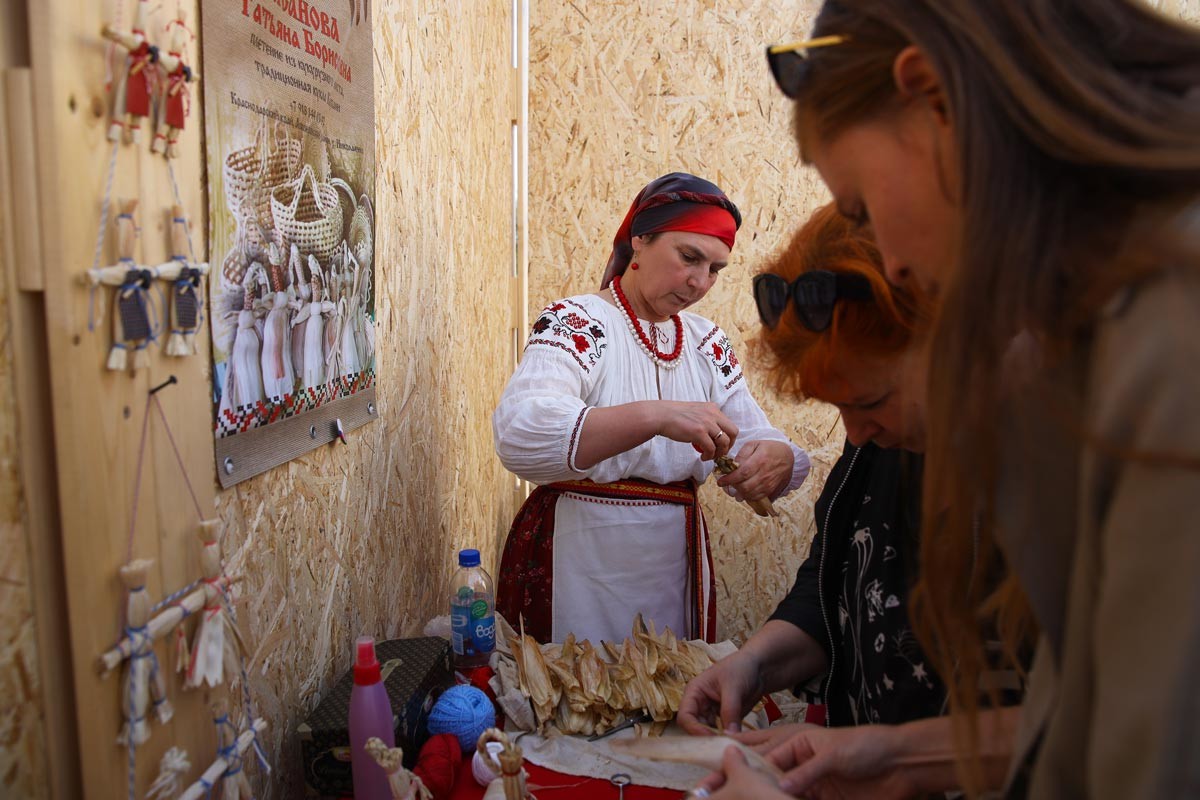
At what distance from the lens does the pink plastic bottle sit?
1.34m

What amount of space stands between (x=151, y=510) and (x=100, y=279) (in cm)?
30

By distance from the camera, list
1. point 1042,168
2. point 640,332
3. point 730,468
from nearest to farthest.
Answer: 1. point 1042,168
2. point 730,468
3. point 640,332

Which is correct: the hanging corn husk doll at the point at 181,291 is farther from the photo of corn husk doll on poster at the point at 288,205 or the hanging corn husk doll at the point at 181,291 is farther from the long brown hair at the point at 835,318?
the long brown hair at the point at 835,318

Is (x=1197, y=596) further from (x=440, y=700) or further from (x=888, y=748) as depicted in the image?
(x=440, y=700)

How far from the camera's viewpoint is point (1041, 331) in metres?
0.63

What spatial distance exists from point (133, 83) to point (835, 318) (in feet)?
3.32

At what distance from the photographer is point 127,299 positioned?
3.02 feet

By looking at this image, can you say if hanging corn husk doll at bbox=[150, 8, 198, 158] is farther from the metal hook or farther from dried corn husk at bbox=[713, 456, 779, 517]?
dried corn husk at bbox=[713, 456, 779, 517]

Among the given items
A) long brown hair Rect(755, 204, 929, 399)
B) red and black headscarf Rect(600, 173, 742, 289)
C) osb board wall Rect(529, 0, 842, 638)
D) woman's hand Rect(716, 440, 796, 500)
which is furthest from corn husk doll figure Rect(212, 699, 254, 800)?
osb board wall Rect(529, 0, 842, 638)

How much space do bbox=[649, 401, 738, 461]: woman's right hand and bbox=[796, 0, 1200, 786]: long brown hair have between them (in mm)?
1476

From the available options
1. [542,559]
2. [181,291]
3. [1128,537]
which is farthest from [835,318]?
[542,559]

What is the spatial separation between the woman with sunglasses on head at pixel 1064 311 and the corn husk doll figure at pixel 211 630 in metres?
0.89

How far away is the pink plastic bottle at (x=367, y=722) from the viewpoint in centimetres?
134

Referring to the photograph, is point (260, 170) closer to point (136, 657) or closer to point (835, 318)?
point (136, 657)
